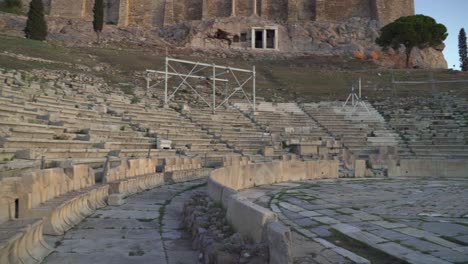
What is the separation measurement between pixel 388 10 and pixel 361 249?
57480 millimetres

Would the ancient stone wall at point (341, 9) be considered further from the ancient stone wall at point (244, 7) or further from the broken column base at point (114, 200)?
the broken column base at point (114, 200)

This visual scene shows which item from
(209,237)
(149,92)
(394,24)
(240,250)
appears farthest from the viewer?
(394,24)

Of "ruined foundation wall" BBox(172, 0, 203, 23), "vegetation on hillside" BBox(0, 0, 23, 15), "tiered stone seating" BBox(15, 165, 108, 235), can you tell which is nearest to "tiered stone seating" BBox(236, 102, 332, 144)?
"tiered stone seating" BBox(15, 165, 108, 235)

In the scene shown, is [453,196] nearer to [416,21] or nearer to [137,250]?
[137,250]

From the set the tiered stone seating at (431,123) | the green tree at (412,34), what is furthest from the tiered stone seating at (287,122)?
the green tree at (412,34)

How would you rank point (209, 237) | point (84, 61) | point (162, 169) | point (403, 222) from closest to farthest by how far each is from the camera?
point (209, 237) → point (403, 222) → point (162, 169) → point (84, 61)

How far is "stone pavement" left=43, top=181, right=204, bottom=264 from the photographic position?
13.0ft

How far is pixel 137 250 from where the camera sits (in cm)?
423

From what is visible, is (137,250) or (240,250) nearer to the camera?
(240,250)

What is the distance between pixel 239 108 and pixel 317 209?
56.9 feet

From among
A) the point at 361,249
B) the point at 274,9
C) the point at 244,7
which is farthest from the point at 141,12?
the point at 361,249

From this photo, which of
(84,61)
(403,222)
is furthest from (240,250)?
(84,61)

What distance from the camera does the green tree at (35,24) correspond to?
122 feet

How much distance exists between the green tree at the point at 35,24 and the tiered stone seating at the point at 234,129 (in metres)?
23.9
